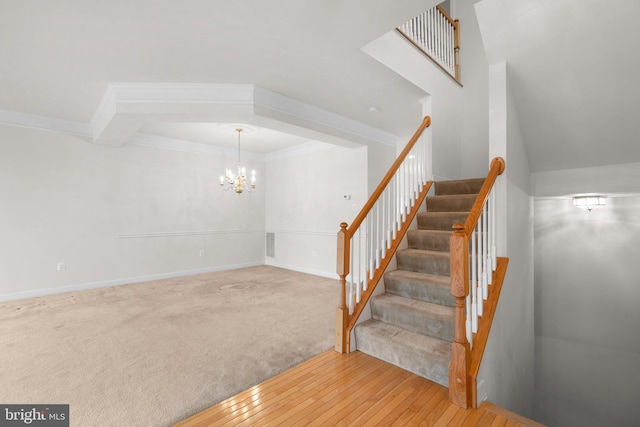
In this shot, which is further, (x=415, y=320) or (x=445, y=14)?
(x=445, y=14)

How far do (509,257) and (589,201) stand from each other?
214cm

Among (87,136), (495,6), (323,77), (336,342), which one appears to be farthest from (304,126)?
(87,136)

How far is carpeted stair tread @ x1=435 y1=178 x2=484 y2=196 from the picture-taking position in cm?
370

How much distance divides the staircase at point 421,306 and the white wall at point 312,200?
213 cm

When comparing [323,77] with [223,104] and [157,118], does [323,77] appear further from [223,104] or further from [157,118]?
[157,118]

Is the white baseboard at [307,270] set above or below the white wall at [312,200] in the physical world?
below

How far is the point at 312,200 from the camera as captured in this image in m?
6.33

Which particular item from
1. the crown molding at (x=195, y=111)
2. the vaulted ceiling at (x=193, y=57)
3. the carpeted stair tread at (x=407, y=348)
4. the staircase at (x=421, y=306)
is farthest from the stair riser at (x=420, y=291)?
the crown molding at (x=195, y=111)

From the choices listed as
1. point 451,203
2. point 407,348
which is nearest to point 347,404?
point 407,348

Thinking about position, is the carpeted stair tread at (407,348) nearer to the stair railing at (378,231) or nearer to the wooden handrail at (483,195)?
the stair railing at (378,231)

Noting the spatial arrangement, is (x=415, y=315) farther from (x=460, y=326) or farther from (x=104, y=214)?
(x=104, y=214)

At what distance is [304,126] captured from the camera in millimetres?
4055

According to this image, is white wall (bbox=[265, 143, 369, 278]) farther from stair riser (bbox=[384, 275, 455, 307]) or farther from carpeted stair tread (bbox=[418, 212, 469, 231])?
stair riser (bbox=[384, 275, 455, 307])

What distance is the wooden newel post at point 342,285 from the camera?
2.65m
